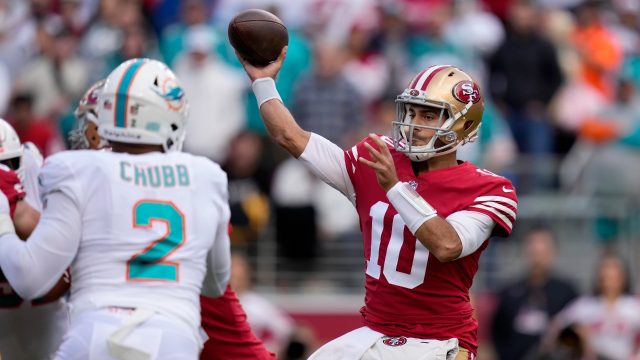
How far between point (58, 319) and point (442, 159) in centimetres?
201

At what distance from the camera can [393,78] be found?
13.8 metres

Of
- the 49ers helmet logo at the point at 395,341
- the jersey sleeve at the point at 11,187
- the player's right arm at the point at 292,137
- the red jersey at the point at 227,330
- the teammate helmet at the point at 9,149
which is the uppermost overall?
the player's right arm at the point at 292,137

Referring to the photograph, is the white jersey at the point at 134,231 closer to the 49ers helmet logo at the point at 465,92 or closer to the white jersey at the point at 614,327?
the 49ers helmet logo at the point at 465,92

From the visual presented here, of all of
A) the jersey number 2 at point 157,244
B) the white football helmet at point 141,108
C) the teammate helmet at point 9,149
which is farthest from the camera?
the teammate helmet at point 9,149

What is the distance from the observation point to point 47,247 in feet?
20.3

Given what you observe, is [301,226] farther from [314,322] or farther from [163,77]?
[163,77]

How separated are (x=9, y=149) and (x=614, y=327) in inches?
251

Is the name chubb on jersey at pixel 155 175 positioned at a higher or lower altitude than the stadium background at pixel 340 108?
higher

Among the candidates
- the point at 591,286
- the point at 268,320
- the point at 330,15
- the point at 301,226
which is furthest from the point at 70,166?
the point at 330,15

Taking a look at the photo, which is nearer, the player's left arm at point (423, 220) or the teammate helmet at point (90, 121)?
the player's left arm at point (423, 220)

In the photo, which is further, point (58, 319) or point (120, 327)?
point (58, 319)

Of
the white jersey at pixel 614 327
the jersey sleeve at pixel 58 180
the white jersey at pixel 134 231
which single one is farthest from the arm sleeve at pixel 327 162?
the white jersey at pixel 614 327

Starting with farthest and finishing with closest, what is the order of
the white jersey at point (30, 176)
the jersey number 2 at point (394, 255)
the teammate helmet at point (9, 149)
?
1. the white jersey at point (30, 176)
2. the teammate helmet at point (9, 149)
3. the jersey number 2 at point (394, 255)

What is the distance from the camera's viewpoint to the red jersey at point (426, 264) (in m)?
6.44
